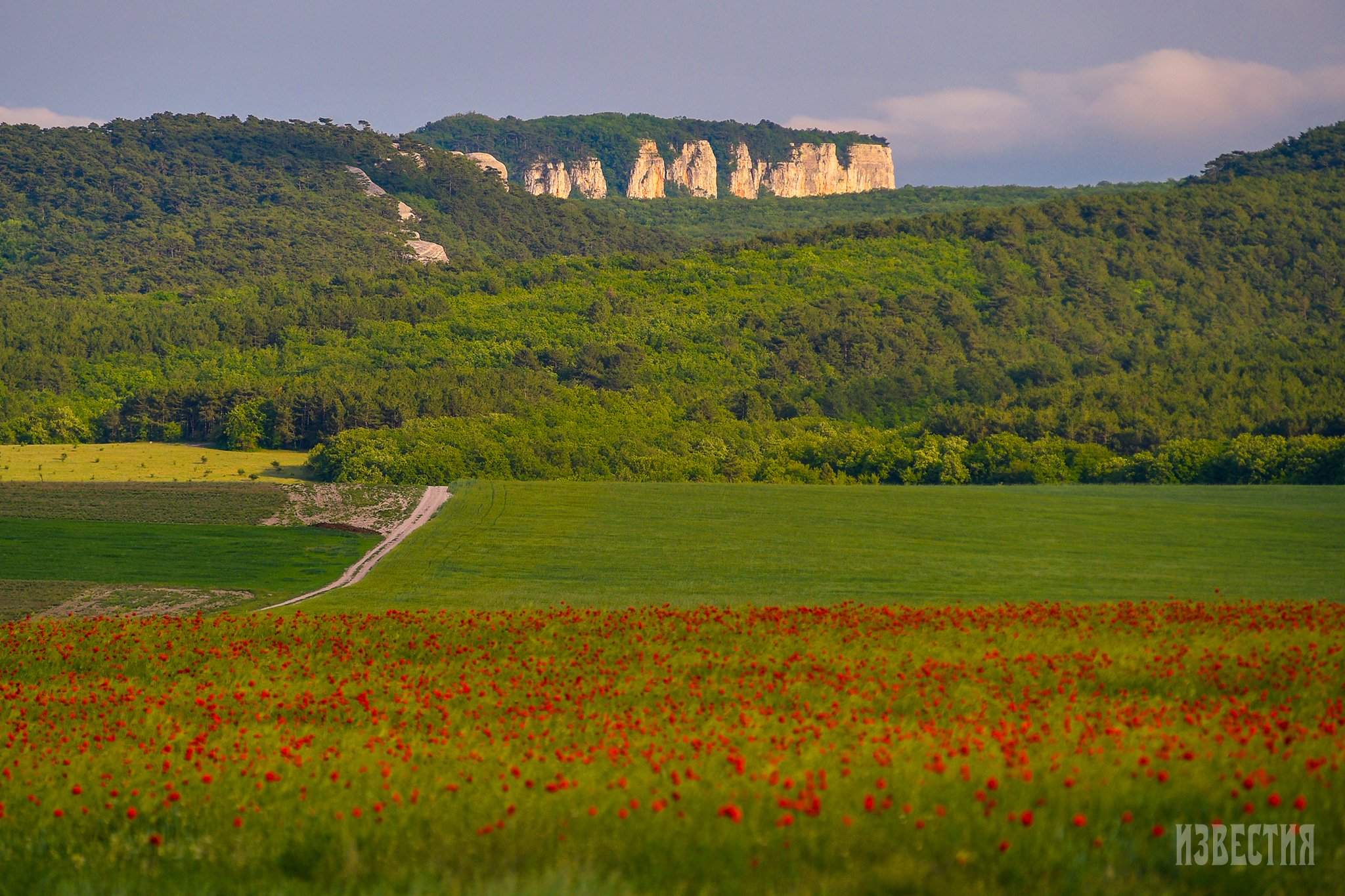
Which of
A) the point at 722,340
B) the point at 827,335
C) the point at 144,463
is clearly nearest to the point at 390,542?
the point at 144,463

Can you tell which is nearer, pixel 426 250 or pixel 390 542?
pixel 390 542

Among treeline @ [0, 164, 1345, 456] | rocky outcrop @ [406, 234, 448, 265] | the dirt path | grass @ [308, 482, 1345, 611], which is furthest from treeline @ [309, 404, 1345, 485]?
rocky outcrop @ [406, 234, 448, 265]

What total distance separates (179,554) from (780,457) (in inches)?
1800

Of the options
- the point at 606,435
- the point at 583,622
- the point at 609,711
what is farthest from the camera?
→ the point at 606,435

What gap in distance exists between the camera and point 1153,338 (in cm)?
12238

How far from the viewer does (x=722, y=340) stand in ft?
378

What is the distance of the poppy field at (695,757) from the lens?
8305 mm

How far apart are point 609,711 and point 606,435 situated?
72490mm

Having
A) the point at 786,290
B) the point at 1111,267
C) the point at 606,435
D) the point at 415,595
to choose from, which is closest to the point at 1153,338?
the point at 1111,267

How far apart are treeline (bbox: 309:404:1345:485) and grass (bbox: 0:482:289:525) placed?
19.3 m

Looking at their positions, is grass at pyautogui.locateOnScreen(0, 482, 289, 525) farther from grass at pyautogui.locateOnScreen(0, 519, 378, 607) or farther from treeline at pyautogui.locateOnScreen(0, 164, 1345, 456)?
treeline at pyautogui.locateOnScreen(0, 164, 1345, 456)

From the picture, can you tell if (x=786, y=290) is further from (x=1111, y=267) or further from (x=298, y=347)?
(x=298, y=347)

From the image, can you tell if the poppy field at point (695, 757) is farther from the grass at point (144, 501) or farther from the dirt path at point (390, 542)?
the grass at point (144, 501)

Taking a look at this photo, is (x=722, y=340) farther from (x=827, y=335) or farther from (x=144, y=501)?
(x=144, y=501)
